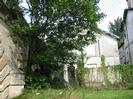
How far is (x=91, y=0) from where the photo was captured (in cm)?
1886

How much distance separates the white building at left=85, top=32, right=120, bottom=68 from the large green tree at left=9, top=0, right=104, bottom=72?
16.3 metres

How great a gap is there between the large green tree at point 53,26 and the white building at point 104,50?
1627 cm

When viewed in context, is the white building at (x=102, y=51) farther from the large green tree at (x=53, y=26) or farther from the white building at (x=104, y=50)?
the large green tree at (x=53, y=26)

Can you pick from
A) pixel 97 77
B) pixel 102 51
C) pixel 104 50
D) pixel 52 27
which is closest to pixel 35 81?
pixel 52 27

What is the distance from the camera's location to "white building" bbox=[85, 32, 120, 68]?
38062 millimetres

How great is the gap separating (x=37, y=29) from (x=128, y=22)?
25.0m

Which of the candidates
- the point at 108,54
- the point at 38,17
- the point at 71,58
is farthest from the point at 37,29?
the point at 108,54

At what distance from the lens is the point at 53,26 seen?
2006 cm

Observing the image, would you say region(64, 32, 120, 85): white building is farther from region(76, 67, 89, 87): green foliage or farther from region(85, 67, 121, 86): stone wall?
region(76, 67, 89, 87): green foliage

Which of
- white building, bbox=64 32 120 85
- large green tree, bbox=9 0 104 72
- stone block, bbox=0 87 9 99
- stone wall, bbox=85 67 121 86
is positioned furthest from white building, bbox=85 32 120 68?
stone block, bbox=0 87 9 99

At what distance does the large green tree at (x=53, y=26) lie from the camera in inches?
739

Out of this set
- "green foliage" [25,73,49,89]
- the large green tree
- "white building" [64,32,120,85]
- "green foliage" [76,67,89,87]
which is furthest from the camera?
"white building" [64,32,120,85]

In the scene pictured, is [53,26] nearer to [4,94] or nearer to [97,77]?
[97,77]

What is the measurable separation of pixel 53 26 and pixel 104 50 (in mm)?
19575
